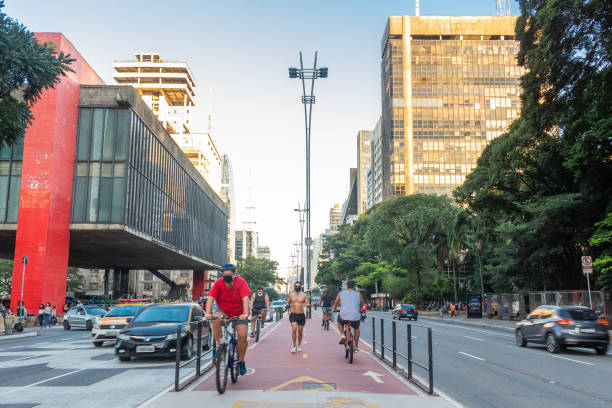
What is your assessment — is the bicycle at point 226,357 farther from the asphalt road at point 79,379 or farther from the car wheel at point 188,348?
the car wheel at point 188,348

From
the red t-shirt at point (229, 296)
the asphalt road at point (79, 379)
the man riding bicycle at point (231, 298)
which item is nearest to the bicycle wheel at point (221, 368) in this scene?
the man riding bicycle at point (231, 298)

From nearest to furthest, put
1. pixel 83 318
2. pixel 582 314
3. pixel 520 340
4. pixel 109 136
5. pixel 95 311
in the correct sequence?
pixel 582 314
pixel 520 340
pixel 83 318
pixel 95 311
pixel 109 136

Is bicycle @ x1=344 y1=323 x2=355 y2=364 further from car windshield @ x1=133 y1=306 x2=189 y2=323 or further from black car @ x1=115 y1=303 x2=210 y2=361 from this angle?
car windshield @ x1=133 y1=306 x2=189 y2=323

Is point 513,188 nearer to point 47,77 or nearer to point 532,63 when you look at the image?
point 532,63

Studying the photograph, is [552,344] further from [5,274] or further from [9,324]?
[5,274]

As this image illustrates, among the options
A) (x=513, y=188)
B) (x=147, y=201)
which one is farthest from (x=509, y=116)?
(x=147, y=201)

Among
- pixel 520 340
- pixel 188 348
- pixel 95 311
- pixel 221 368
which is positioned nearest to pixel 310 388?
pixel 221 368

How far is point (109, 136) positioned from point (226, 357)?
32.4 m

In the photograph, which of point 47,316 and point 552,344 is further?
point 47,316

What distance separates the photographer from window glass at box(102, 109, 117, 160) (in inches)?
1465

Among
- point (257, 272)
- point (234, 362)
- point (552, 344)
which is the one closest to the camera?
point (234, 362)

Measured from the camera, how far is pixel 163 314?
14.1 metres

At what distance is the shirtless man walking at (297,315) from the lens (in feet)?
46.2

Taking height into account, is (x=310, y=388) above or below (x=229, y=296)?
below
